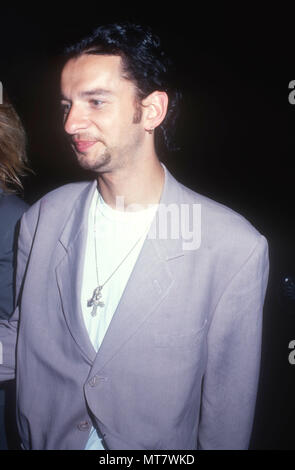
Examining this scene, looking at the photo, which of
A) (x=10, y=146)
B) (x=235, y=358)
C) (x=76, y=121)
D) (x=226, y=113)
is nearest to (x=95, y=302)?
(x=235, y=358)

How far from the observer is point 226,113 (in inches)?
114

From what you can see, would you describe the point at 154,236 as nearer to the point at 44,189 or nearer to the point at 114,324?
the point at 114,324

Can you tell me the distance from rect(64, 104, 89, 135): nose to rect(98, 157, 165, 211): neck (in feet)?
0.65

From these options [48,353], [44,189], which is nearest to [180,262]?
[48,353]

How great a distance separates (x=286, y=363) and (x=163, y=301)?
191 centimetres

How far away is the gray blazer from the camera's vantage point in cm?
111

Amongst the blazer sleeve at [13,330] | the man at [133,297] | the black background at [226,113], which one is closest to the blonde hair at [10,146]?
the blazer sleeve at [13,330]

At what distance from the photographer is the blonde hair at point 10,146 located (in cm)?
150

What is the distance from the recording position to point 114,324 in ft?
3.62

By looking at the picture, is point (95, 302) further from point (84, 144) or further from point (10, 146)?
point (10, 146)

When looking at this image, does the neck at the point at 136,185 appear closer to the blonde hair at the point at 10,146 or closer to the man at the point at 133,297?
the man at the point at 133,297

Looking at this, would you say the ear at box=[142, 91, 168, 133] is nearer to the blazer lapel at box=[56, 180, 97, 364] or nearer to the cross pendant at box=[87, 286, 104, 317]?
the blazer lapel at box=[56, 180, 97, 364]

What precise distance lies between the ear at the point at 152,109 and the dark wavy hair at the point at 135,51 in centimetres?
2

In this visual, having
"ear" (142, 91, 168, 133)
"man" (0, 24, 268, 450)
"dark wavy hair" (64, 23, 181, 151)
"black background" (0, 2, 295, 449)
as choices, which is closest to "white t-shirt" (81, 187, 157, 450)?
"man" (0, 24, 268, 450)
